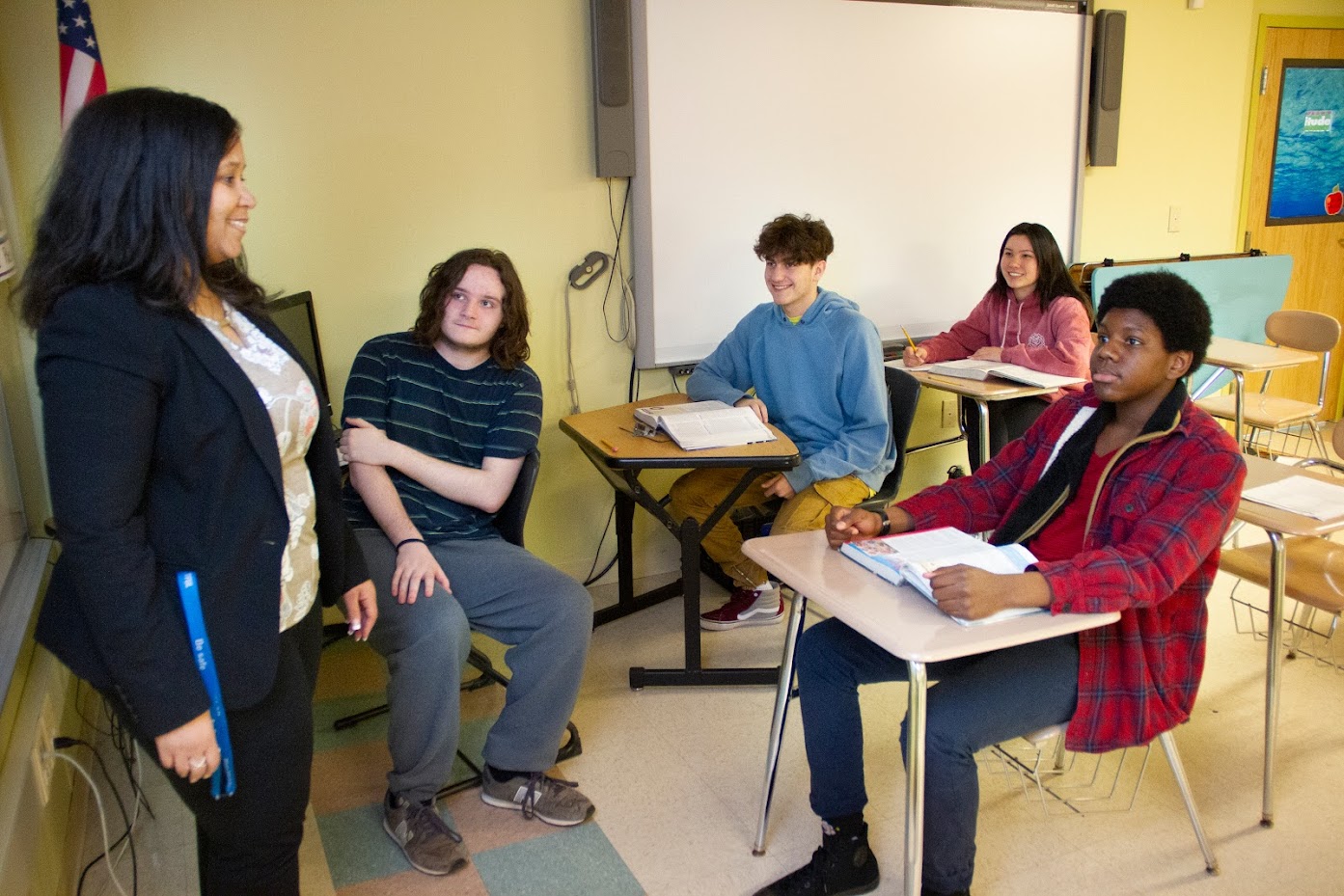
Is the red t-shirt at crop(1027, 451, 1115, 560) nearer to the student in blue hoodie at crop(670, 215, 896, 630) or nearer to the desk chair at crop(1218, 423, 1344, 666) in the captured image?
the desk chair at crop(1218, 423, 1344, 666)

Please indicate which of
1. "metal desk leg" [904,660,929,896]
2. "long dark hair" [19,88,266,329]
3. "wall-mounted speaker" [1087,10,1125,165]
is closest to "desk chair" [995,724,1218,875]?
"metal desk leg" [904,660,929,896]

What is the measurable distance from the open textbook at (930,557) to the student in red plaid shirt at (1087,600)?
35 mm

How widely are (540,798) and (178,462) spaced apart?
1.29 meters

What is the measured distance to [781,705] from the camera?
6.63 ft

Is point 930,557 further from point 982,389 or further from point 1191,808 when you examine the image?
point 982,389

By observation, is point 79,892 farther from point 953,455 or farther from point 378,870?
point 953,455

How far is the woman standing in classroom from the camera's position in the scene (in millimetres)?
1154

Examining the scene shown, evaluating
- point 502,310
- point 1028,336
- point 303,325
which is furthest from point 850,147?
point 303,325

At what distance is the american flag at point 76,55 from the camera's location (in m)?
2.38

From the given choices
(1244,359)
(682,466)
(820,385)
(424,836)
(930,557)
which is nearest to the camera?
(930,557)

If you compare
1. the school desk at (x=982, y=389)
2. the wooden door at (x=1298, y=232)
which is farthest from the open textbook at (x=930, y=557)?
the wooden door at (x=1298, y=232)

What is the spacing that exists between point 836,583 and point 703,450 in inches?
37.6

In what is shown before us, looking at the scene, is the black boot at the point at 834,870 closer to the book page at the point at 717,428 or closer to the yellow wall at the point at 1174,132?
the book page at the point at 717,428

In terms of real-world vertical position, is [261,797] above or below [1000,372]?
below
